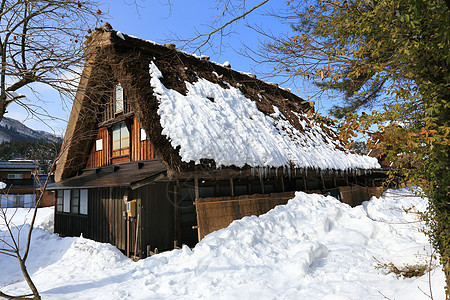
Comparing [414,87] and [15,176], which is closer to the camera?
[414,87]

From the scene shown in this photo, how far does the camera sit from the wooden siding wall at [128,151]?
802 cm

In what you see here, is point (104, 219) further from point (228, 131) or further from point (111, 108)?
point (228, 131)

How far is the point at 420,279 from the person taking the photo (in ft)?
12.3

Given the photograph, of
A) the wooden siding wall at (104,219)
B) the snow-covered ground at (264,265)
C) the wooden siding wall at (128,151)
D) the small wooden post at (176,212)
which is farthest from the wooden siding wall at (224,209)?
the wooden siding wall at (104,219)

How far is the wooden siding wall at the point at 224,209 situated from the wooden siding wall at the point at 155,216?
4.18 ft

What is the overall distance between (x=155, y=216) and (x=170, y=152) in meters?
2.33

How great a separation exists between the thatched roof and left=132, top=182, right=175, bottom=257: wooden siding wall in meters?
1.82

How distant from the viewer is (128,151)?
8.80 m

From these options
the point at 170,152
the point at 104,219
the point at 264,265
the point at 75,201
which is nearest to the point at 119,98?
the point at 104,219

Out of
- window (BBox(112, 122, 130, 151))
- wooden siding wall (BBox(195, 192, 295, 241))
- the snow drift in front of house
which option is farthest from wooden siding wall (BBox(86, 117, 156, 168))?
wooden siding wall (BBox(195, 192, 295, 241))

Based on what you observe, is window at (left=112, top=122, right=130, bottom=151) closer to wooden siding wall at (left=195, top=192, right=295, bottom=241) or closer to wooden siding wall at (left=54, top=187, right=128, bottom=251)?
wooden siding wall at (left=54, top=187, right=128, bottom=251)

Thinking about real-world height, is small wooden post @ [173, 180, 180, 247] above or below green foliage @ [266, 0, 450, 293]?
below

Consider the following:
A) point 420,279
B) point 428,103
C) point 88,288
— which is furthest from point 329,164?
point 88,288

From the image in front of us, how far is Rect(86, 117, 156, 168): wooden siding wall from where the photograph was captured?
8016 mm
